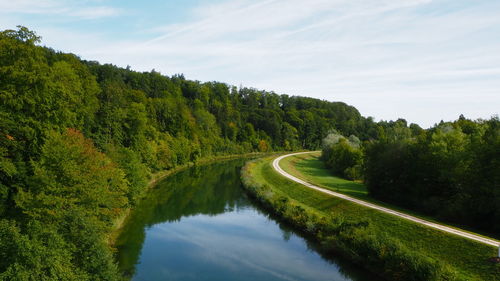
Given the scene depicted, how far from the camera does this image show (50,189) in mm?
19219

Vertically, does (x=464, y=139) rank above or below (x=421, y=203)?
above

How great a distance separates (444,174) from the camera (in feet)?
100.0

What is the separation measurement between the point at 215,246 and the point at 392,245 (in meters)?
13.0

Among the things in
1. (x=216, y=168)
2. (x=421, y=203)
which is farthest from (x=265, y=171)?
(x=421, y=203)

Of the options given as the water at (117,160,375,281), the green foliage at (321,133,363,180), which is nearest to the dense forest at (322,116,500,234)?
the water at (117,160,375,281)

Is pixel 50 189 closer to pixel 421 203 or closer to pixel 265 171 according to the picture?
pixel 421 203

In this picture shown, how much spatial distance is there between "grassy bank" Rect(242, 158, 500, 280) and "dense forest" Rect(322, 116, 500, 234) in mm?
5004

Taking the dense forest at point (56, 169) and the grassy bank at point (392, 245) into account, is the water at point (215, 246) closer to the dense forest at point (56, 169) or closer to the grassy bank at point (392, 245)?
the grassy bank at point (392, 245)

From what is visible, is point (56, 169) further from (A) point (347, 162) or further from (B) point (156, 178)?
(A) point (347, 162)

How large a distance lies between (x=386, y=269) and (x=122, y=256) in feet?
Answer: 56.4

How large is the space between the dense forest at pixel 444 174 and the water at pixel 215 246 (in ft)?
37.0

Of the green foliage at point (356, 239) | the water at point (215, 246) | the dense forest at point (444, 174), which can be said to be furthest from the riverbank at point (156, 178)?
the dense forest at point (444, 174)

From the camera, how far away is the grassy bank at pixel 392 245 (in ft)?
65.8

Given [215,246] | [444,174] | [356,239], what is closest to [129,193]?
[215,246]
